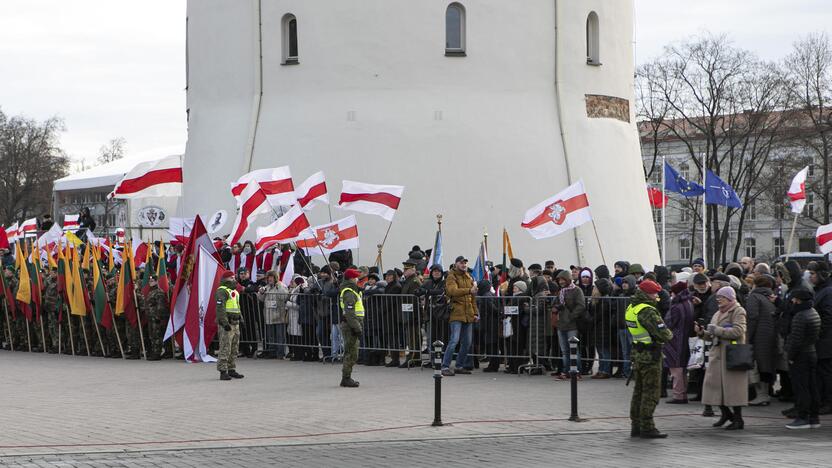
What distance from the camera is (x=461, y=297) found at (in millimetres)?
18641

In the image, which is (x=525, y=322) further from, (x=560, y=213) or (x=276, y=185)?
(x=276, y=185)

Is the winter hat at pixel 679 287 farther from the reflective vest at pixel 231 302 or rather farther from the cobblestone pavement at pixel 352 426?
the reflective vest at pixel 231 302

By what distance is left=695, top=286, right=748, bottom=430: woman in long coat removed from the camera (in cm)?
1312

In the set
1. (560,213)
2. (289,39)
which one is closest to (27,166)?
(289,39)

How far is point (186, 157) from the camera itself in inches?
1377

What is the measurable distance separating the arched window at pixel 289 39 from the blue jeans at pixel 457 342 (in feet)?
49.7

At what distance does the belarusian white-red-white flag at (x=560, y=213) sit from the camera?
2217 centimetres

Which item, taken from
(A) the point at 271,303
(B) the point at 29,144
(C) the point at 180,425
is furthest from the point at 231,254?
(B) the point at 29,144

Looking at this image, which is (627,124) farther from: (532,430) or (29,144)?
(29,144)

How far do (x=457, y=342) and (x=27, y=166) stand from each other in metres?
73.0

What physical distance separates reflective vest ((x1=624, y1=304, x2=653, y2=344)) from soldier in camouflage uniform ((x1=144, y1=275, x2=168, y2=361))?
36.2 feet

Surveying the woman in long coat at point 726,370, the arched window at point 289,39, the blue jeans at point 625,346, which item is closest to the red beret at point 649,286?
the woman in long coat at point 726,370

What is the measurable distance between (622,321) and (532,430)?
4955mm

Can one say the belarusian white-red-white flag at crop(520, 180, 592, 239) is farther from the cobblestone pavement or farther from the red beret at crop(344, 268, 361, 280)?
the red beret at crop(344, 268, 361, 280)
